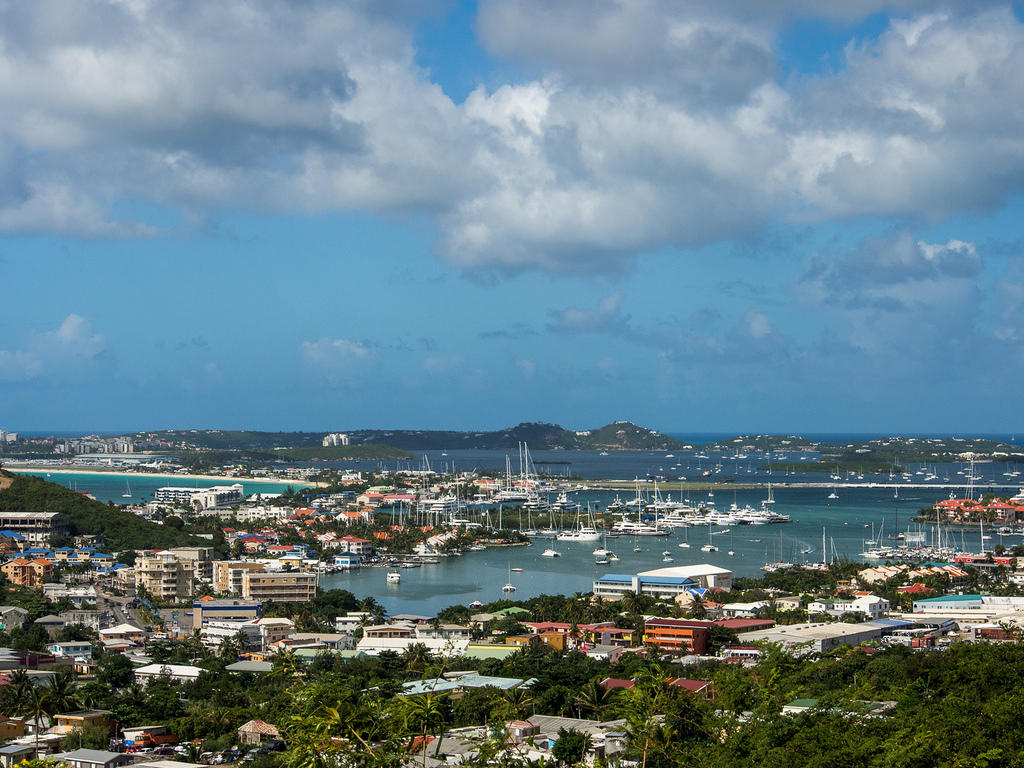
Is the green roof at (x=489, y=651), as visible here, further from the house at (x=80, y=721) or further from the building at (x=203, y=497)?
the building at (x=203, y=497)

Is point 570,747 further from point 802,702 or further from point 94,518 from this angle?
point 94,518

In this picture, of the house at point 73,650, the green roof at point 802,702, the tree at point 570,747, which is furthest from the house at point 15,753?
the green roof at point 802,702

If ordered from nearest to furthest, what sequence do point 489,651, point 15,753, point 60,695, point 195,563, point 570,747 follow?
point 570,747 < point 15,753 < point 60,695 < point 489,651 < point 195,563

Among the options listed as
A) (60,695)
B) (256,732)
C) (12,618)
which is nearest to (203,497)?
(12,618)

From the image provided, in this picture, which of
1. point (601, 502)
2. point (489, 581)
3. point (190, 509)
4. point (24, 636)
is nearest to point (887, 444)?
point (601, 502)

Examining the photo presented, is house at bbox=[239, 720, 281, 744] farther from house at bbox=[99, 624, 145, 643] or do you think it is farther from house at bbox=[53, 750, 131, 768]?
house at bbox=[99, 624, 145, 643]

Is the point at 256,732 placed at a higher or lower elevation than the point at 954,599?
higher
